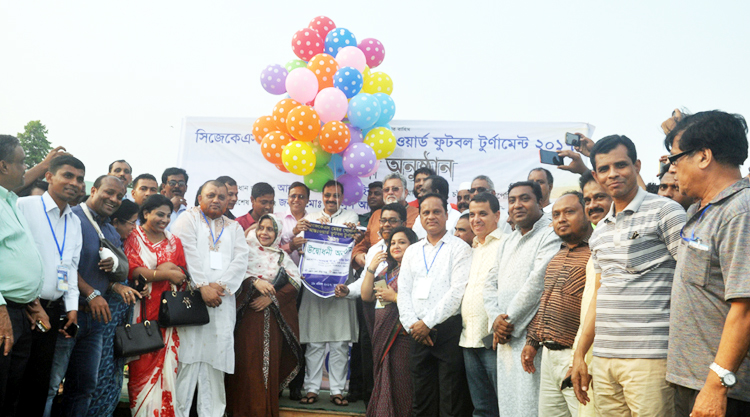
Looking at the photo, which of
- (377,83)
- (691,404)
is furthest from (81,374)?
(377,83)

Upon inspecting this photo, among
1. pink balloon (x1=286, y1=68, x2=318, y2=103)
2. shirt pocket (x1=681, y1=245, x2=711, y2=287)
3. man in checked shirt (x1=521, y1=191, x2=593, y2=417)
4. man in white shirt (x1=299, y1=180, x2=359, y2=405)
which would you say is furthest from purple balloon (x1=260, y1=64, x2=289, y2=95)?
shirt pocket (x1=681, y1=245, x2=711, y2=287)

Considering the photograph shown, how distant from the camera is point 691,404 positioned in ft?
6.73

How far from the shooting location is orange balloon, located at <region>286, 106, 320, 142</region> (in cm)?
603

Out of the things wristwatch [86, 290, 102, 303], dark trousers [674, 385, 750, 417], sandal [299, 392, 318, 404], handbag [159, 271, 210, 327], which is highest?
wristwatch [86, 290, 102, 303]

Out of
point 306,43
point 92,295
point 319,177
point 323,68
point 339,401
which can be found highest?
point 306,43

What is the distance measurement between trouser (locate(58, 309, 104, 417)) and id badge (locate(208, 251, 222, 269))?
108 cm

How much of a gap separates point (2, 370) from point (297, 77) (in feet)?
13.3

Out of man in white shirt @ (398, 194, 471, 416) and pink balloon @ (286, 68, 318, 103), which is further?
pink balloon @ (286, 68, 318, 103)

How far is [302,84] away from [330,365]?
3051mm

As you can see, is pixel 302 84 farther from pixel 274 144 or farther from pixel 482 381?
pixel 482 381

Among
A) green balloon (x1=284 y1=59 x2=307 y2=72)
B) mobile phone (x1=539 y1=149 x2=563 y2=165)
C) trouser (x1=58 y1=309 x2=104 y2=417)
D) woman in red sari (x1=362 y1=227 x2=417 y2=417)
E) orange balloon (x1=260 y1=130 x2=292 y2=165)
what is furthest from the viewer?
green balloon (x1=284 y1=59 x2=307 y2=72)

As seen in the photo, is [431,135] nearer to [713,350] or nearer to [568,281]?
[568,281]

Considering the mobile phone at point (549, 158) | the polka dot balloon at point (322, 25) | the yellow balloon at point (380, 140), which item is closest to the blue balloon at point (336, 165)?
the yellow balloon at point (380, 140)

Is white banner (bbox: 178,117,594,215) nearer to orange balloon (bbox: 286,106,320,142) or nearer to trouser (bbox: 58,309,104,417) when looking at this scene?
orange balloon (bbox: 286,106,320,142)
